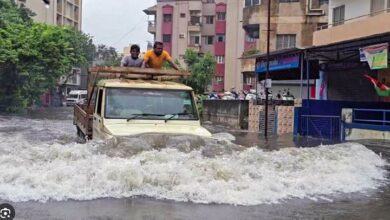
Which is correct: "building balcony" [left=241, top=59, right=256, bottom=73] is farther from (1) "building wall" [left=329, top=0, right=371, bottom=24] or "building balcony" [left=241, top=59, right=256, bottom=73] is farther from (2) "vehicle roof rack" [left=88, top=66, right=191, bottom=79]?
(2) "vehicle roof rack" [left=88, top=66, right=191, bottom=79]

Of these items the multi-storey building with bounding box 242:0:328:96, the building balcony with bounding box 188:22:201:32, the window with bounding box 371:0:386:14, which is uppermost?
the building balcony with bounding box 188:22:201:32

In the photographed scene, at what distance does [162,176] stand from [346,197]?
2.67 m

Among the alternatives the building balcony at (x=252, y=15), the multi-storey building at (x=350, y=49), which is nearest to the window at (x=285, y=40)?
the building balcony at (x=252, y=15)

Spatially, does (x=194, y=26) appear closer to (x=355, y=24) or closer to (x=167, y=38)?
(x=167, y=38)

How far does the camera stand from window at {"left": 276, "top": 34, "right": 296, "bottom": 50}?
43.2 meters

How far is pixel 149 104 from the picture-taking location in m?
10.4

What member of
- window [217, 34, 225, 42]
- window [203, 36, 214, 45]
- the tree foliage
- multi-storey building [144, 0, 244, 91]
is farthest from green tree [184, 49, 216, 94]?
the tree foliage

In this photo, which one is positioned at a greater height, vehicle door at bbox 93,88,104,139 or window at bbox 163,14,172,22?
window at bbox 163,14,172,22

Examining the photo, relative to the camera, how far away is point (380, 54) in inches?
743

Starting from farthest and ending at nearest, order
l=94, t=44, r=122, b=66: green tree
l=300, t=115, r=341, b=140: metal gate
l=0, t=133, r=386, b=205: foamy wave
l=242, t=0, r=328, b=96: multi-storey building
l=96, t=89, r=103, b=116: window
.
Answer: l=94, t=44, r=122, b=66: green tree → l=242, t=0, r=328, b=96: multi-storey building → l=300, t=115, r=341, b=140: metal gate → l=96, t=89, r=103, b=116: window → l=0, t=133, r=386, b=205: foamy wave

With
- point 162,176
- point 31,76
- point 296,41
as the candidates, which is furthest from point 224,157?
point 296,41

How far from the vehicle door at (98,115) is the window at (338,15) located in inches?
801

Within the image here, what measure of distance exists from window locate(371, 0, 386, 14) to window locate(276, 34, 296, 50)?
1692cm

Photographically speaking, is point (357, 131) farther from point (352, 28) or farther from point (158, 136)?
point (158, 136)
